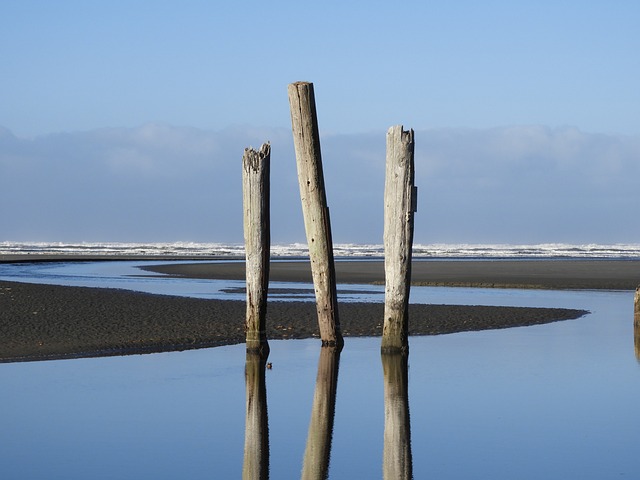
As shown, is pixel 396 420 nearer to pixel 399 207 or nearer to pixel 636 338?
pixel 399 207

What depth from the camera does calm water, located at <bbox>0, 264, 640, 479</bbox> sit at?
6.94 m

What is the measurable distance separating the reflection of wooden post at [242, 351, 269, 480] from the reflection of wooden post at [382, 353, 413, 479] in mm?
883

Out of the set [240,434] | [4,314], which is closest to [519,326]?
[4,314]

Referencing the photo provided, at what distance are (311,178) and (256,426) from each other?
16.6ft

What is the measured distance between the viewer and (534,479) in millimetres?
6516

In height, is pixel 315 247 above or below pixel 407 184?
below

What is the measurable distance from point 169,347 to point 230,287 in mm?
15886

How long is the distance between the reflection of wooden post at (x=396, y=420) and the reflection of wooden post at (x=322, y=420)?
0.45m

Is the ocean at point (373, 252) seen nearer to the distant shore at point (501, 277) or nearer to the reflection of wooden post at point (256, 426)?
the distant shore at point (501, 277)

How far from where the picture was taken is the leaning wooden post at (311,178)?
41.9 ft

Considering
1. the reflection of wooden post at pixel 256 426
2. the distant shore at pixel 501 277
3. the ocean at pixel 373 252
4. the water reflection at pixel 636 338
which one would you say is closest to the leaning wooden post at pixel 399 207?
the reflection of wooden post at pixel 256 426

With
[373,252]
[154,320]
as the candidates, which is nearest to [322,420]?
[154,320]

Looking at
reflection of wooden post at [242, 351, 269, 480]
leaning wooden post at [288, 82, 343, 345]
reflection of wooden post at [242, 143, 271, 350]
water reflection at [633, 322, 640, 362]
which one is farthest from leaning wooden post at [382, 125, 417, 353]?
water reflection at [633, 322, 640, 362]

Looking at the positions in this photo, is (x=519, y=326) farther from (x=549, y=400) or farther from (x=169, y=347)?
(x=549, y=400)
